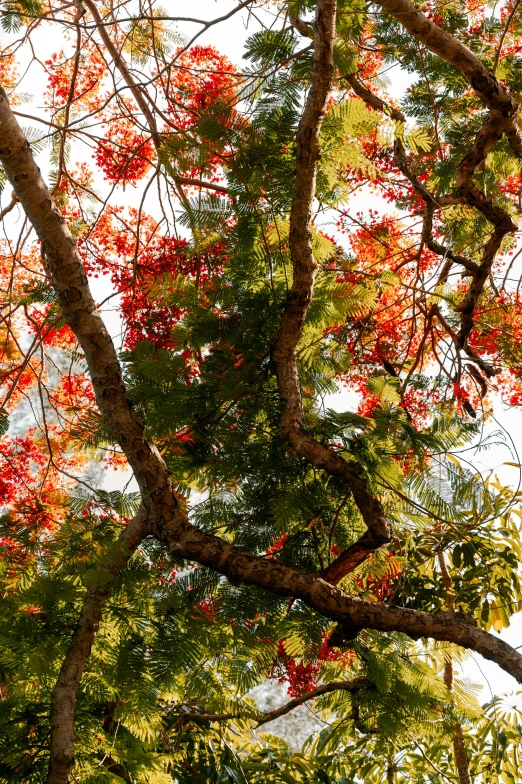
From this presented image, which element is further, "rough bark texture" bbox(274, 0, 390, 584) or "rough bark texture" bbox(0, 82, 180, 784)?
"rough bark texture" bbox(0, 82, 180, 784)

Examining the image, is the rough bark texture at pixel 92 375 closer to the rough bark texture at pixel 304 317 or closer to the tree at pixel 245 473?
the tree at pixel 245 473

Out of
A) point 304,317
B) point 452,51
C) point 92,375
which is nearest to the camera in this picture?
point 304,317

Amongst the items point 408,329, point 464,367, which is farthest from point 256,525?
point 408,329

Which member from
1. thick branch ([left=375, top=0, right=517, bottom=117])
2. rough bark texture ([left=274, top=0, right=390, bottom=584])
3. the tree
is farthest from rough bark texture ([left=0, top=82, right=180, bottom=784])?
thick branch ([left=375, top=0, right=517, bottom=117])

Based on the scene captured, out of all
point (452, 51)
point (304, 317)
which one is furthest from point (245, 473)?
point (452, 51)

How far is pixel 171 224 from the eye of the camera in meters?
2.72

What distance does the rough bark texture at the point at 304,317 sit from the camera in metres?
1.42

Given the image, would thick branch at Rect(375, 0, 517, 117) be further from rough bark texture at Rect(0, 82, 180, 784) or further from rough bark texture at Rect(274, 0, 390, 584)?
rough bark texture at Rect(0, 82, 180, 784)

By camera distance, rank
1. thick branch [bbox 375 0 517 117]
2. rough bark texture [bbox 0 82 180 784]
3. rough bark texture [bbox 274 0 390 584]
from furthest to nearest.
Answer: thick branch [bbox 375 0 517 117]
rough bark texture [bbox 0 82 180 784]
rough bark texture [bbox 274 0 390 584]

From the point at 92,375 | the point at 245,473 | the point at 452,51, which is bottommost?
the point at 245,473

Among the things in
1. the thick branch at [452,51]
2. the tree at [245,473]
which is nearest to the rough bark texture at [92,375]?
the tree at [245,473]

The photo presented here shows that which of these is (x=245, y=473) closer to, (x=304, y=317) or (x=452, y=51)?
(x=304, y=317)

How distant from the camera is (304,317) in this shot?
1.56 metres

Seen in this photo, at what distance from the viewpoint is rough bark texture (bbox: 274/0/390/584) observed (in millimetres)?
1423
